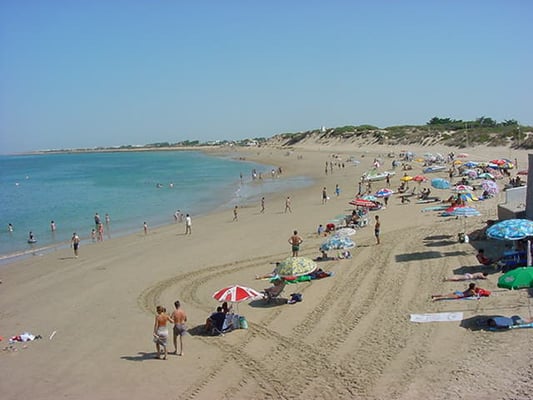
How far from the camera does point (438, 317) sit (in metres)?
11.1

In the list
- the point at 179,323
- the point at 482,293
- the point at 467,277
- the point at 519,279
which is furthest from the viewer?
the point at 467,277

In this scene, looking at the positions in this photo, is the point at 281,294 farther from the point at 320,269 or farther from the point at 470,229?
the point at 470,229

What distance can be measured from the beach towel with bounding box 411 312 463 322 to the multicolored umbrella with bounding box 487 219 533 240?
118 inches

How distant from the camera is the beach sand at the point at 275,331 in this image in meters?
8.81

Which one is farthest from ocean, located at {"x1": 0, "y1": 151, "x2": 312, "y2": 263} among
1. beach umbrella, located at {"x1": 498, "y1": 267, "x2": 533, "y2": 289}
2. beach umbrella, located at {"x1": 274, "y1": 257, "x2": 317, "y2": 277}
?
beach umbrella, located at {"x1": 498, "y1": 267, "x2": 533, "y2": 289}

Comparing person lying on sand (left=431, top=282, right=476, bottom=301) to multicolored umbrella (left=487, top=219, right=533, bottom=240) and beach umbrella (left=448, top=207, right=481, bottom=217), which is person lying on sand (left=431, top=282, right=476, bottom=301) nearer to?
multicolored umbrella (left=487, top=219, right=533, bottom=240)

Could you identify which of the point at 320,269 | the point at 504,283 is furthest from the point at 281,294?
the point at 504,283

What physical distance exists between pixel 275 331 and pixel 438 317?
140 inches

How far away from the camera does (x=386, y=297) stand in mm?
12797

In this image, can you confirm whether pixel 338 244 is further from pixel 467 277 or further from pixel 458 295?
pixel 458 295

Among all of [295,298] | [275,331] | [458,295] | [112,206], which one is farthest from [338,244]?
[112,206]

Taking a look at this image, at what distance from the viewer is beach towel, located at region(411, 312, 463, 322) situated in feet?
35.8

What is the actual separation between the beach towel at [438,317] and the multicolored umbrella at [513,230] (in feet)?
9.81

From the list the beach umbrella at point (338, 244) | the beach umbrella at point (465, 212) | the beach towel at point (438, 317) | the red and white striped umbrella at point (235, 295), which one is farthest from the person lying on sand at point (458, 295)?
the beach umbrella at point (465, 212)
